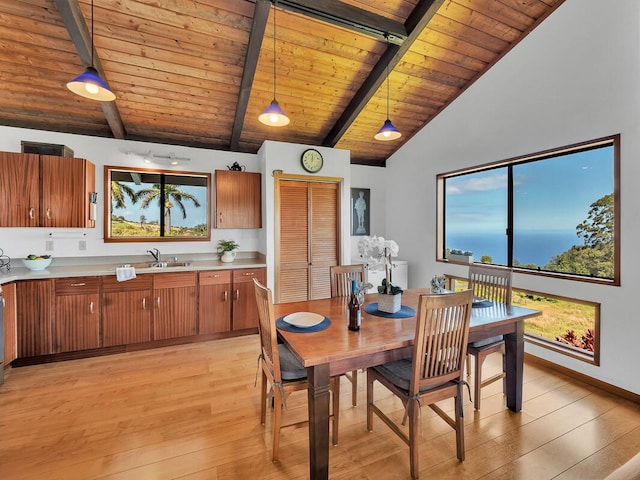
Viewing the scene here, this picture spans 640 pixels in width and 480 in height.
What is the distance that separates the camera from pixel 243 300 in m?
3.82

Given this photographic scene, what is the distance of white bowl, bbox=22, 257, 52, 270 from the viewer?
10.2ft

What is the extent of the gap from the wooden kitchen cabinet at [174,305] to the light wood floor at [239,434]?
0.69 metres

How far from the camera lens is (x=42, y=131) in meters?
3.39

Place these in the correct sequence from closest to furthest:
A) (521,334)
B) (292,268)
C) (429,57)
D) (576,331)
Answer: (521,334) → (576,331) → (429,57) → (292,268)


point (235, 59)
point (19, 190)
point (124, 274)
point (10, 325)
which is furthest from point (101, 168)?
point (235, 59)

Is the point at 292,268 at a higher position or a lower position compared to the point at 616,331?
higher

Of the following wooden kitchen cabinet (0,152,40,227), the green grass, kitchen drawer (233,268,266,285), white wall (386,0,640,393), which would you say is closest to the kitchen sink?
kitchen drawer (233,268,266,285)

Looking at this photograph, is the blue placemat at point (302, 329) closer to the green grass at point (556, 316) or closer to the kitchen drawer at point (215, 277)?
the kitchen drawer at point (215, 277)

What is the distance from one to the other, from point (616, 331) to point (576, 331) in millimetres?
461

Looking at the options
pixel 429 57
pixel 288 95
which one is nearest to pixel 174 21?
pixel 288 95

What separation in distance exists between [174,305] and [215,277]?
0.56 metres

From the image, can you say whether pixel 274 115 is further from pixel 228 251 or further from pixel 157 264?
pixel 157 264

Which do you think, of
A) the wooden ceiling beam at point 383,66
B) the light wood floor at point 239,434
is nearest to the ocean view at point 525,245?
the light wood floor at point 239,434

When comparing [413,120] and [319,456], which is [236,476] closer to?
[319,456]
